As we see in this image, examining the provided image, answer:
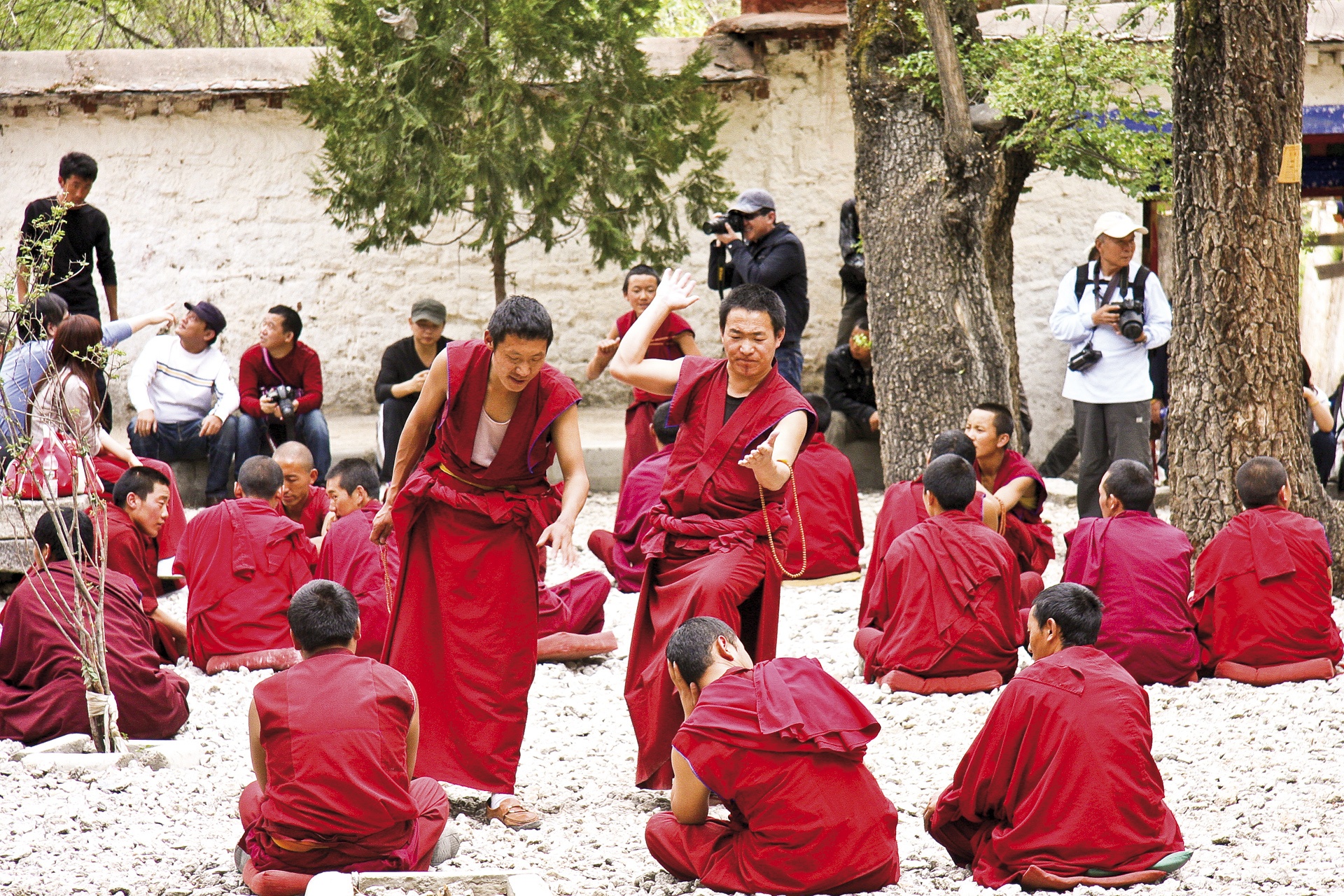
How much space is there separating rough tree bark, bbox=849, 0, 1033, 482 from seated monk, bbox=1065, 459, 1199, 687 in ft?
5.94

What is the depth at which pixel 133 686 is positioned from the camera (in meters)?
3.92

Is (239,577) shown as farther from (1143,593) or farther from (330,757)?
(1143,593)

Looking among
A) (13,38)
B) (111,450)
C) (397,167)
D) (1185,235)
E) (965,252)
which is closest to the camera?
(1185,235)

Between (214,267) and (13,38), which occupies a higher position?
(13,38)

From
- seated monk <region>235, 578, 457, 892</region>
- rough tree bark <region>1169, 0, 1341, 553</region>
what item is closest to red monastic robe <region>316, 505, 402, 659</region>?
seated monk <region>235, 578, 457, 892</region>

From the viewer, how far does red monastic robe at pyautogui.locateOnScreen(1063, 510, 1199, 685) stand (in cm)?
436

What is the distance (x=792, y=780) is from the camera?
285 centimetres

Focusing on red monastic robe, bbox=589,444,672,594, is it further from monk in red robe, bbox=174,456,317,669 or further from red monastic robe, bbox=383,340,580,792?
red monastic robe, bbox=383,340,580,792

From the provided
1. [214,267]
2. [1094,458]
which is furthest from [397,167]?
[1094,458]

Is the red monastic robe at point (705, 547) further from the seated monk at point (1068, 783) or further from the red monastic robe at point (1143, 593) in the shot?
the red monastic robe at point (1143, 593)

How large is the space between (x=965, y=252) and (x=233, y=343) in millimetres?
4912

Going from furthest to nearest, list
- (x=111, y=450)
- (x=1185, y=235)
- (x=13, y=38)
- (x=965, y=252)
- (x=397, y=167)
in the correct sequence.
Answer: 1. (x=13, y=38)
2. (x=397, y=167)
3. (x=965, y=252)
4. (x=111, y=450)
5. (x=1185, y=235)

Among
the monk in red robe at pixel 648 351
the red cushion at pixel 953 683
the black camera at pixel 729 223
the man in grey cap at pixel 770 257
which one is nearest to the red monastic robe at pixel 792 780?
the red cushion at pixel 953 683

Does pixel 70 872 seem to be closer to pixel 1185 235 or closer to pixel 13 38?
pixel 1185 235
